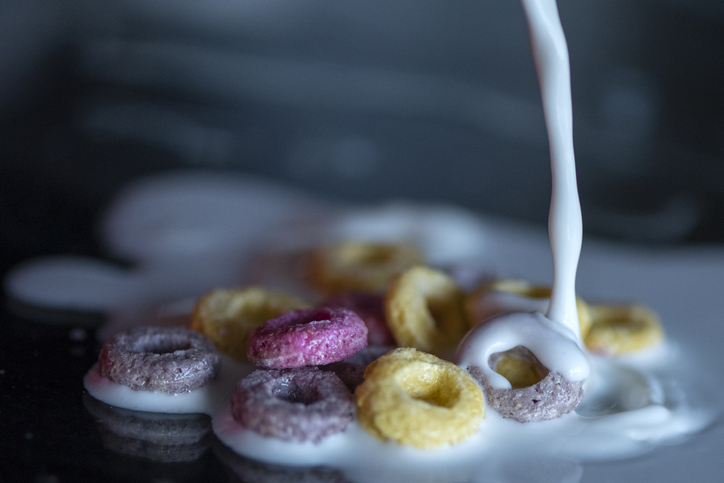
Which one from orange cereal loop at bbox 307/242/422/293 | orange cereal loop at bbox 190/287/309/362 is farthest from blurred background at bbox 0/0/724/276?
orange cereal loop at bbox 190/287/309/362

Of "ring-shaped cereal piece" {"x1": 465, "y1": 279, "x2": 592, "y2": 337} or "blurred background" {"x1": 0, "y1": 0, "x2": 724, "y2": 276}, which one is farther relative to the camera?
"blurred background" {"x1": 0, "y1": 0, "x2": 724, "y2": 276}

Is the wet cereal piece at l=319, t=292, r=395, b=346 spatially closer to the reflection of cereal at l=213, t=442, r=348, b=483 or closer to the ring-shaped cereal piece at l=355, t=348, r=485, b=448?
the ring-shaped cereal piece at l=355, t=348, r=485, b=448

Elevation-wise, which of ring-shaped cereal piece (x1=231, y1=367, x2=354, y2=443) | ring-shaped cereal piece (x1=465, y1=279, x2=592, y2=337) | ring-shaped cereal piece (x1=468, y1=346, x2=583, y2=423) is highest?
ring-shaped cereal piece (x1=465, y1=279, x2=592, y2=337)

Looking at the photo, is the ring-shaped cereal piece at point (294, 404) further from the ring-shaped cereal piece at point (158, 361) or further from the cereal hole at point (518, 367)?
the cereal hole at point (518, 367)

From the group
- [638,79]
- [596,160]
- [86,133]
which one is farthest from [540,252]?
[86,133]

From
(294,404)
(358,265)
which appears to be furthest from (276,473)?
(358,265)

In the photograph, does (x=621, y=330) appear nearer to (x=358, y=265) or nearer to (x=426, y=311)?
(x=426, y=311)

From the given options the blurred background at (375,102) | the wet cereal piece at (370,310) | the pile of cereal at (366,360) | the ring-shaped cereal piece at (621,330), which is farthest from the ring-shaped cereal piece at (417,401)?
the blurred background at (375,102)
